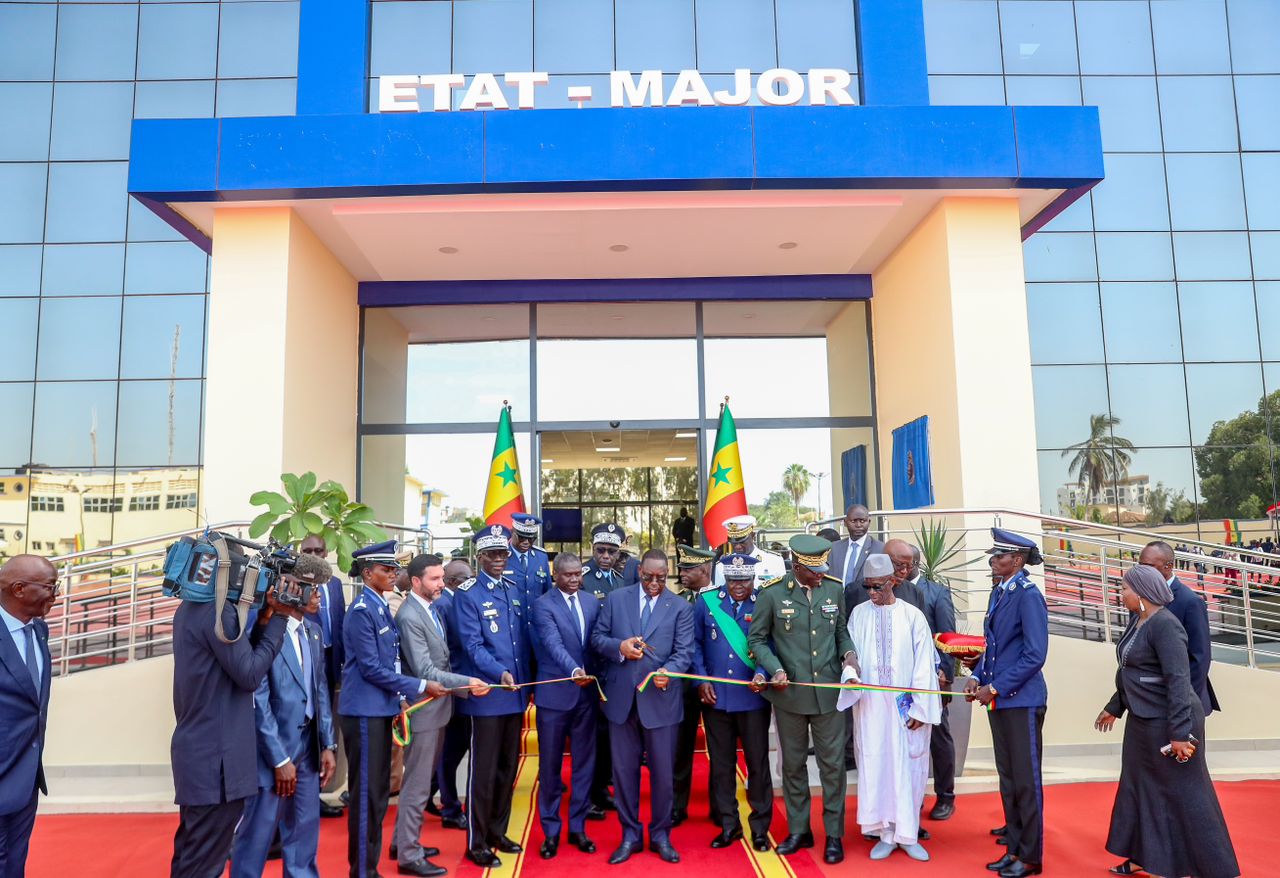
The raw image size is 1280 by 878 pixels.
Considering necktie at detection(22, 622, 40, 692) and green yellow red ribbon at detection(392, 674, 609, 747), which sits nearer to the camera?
necktie at detection(22, 622, 40, 692)

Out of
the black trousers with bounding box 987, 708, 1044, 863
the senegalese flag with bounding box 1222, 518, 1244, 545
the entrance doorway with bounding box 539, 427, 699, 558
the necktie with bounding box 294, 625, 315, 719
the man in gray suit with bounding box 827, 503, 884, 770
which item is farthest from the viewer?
the senegalese flag with bounding box 1222, 518, 1244, 545

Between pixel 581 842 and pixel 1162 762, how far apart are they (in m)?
3.23

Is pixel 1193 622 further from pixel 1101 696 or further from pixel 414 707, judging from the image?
pixel 414 707

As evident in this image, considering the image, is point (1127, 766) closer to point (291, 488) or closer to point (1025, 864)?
point (1025, 864)

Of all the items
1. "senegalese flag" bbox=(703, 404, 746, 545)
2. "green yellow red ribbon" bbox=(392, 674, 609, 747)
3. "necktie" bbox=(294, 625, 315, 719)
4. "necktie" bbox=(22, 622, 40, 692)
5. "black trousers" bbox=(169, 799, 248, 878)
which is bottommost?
"black trousers" bbox=(169, 799, 248, 878)

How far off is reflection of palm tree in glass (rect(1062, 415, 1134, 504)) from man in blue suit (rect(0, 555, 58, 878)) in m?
19.4

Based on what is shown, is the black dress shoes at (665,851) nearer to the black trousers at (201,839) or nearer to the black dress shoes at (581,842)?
the black dress shoes at (581,842)

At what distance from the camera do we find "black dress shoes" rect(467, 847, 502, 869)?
5441 mm

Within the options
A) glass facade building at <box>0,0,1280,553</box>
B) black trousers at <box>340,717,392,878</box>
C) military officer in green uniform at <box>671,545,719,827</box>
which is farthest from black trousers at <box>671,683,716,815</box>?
glass facade building at <box>0,0,1280,553</box>

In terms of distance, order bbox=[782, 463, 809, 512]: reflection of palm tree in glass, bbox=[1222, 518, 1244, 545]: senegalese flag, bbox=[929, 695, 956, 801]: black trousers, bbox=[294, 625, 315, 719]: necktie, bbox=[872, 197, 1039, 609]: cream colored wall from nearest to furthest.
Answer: bbox=[294, 625, 315, 719]: necktie
bbox=[929, 695, 956, 801]: black trousers
bbox=[872, 197, 1039, 609]: cream colored wall
bbox=[782, 463, 809, 512]: reflection of palm tree in glass
bbox=[1222, 518, 1244, 545]: senegalese flag

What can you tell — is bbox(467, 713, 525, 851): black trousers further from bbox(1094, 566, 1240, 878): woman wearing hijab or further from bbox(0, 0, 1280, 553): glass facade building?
bbox(0, 0, 1280, 553): glass facade building

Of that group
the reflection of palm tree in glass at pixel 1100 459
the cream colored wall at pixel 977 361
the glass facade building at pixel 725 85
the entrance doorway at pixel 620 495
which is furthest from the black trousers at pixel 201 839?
Result: the reflection of palm tree in glass at pixel 1100 459

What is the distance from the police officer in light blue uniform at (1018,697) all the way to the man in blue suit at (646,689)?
181 centimetres

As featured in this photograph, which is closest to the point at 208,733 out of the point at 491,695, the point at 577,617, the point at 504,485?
the point at 491,695
